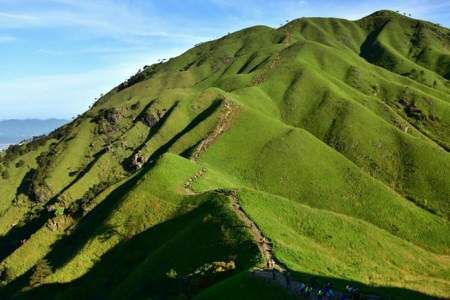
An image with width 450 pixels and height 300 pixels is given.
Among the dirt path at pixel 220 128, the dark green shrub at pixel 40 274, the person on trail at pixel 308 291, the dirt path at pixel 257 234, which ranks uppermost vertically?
the dirt path at pixel 220 128

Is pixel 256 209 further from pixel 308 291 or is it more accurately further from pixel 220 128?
pixel 220 128

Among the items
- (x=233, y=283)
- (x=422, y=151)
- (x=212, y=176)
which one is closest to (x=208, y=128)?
(x=212, y=176)

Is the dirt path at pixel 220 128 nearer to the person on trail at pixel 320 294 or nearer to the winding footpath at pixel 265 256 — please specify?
the winding footpath at pixel 265 256

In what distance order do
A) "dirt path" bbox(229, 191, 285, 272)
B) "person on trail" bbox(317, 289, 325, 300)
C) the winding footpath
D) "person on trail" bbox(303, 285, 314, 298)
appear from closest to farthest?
"person on trail" bbox(317, 289, 325, 300), "person on trail" bbox(303, 285, 314, 298), the winding footpath, "dirt path" bbox(229, 191, 285, 272)

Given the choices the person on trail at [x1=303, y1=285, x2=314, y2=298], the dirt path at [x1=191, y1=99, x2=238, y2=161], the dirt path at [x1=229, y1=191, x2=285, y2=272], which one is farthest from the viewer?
the dirt path at [x1=191, y1=99, x2=238, y2=161]

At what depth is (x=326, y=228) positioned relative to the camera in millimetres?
80750

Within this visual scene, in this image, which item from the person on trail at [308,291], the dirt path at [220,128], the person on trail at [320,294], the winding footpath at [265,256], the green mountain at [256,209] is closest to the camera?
the person on trail at [320,294]

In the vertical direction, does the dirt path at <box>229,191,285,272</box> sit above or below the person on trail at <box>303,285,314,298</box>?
above

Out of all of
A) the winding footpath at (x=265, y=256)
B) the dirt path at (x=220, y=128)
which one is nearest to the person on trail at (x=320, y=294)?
the winding footpath at (x=265, y=256)

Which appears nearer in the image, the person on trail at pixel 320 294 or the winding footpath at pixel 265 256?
the person on trail at pixel 320 294

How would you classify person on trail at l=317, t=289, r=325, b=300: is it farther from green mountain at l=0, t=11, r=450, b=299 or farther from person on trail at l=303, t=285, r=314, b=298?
green mountain at l=0, t=11, r=450, b=299

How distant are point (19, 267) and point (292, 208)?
225 ft

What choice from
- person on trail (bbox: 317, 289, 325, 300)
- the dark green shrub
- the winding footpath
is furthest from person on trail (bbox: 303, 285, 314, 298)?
the dark green shrub

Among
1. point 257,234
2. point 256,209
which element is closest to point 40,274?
point 256,209
